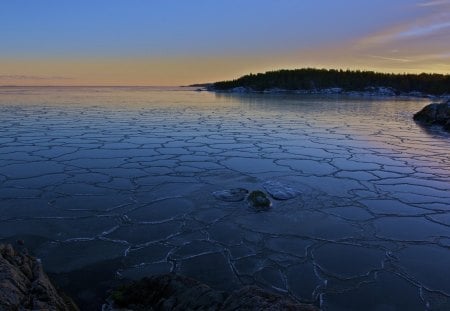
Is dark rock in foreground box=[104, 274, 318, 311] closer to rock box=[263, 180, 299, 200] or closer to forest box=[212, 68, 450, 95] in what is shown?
rock box=[263, 180, 299, 200]

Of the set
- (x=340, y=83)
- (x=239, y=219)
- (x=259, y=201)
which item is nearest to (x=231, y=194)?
(x=259, y=201)

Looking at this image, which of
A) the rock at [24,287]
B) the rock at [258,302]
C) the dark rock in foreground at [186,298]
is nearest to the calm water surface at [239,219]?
the dark rock in foreground at [186,298]

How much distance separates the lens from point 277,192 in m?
7.29

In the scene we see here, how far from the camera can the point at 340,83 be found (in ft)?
312

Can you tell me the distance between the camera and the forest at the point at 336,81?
9069 cm

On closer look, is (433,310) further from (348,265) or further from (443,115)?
(443,115)

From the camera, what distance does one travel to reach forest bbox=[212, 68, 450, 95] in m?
90.7

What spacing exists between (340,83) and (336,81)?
1387mm

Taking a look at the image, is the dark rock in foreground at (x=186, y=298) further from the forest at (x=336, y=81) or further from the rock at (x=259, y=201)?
the forest at (x=336, y=81)

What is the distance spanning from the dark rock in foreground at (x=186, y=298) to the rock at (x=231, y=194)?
120 inches

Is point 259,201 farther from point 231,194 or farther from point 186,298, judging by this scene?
point 186,298

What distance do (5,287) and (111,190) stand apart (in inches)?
177

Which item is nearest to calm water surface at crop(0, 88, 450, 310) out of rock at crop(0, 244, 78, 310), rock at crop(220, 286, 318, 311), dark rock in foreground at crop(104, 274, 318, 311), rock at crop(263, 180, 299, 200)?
rock at crop(263, 180, 299, 200)

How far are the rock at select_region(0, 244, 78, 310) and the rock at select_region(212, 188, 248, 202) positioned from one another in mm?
3565
